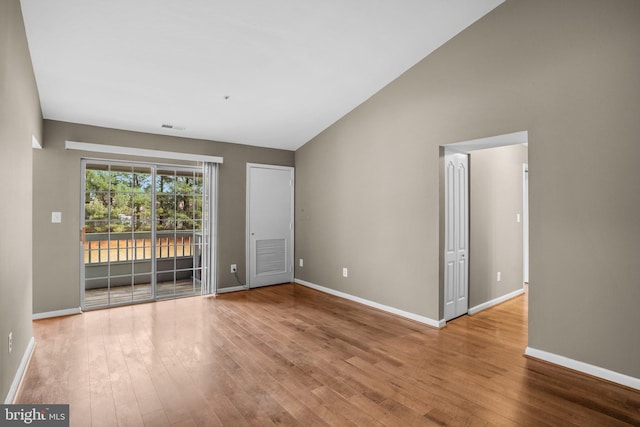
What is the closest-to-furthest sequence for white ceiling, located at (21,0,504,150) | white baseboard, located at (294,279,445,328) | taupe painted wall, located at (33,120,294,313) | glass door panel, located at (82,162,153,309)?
1. white ceiling, located at (21,0,504,150)
2. white baseboard, located at (294,279,445,328)
3. taupe painted wall, located at (33,120,294,313)
4. glass door panel, located at (82,162,153,309)

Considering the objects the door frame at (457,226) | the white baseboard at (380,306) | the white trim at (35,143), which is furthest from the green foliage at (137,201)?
the door frame at (457,226)

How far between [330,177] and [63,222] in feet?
11.8

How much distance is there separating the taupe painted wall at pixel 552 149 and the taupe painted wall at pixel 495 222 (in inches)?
34.2

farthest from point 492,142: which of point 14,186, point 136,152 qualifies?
point 136,152

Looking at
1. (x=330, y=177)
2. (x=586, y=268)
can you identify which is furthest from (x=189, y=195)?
(x=586, y=268)

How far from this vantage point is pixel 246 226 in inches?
219

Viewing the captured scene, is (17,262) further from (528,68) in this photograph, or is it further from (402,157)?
(528,68)

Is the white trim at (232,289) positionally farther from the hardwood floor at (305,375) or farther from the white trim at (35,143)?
the white trim at (35,143)

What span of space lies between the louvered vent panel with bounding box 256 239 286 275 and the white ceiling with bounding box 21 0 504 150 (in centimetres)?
220

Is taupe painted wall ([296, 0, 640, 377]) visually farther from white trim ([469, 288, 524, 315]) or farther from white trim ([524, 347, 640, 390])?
white trim ([469, 288, 524, 315])

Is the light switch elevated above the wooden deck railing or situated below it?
above

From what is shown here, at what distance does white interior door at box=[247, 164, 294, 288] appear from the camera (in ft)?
18.4

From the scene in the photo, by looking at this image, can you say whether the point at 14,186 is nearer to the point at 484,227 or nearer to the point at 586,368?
the point at 586,368

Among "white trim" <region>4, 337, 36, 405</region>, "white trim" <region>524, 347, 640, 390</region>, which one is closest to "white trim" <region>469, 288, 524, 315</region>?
"white trim" <region>524, 347, 640, 390</region>
